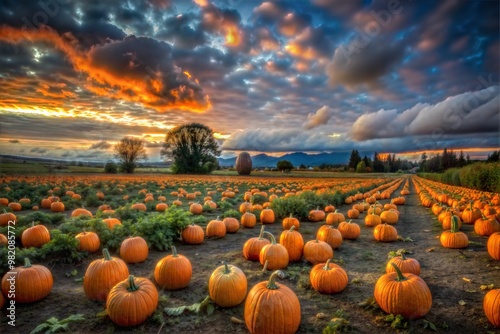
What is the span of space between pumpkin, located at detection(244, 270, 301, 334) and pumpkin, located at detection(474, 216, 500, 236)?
24.9 ft

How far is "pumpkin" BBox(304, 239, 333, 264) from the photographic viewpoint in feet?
19.2

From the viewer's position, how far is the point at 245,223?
380 inches

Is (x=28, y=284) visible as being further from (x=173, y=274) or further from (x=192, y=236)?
(x=192, y=236)

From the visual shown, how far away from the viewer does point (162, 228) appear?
7145 millimetres

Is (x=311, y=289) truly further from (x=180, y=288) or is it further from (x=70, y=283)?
(x=70, y=283)

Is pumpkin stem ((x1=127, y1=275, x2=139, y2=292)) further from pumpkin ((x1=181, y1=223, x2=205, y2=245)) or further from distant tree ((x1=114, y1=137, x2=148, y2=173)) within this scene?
distant tree ((x1=114, y1=137, x2=148, y2=173))

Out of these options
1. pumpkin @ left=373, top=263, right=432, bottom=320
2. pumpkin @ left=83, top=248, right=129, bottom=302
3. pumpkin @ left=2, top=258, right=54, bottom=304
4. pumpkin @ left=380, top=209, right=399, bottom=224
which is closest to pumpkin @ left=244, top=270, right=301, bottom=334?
pumpkin @ left=373, top=263, right=432, bottom=320

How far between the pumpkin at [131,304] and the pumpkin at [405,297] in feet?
10.6

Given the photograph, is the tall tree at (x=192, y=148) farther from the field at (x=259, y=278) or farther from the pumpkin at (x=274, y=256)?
the pumpkin at (x=274, y=256)

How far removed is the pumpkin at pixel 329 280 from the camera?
15.0 feet

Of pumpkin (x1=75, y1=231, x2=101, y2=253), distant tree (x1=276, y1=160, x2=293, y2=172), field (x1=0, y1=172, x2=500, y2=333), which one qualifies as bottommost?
field (x1=0, y1=172, x2=500, y2=333)

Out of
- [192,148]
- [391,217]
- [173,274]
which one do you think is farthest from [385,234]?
[192,148]

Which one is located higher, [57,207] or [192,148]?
Result: [192,148]

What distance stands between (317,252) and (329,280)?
4.46 feet
